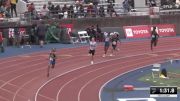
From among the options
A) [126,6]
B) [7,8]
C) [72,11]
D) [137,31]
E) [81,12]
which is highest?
[7,8]

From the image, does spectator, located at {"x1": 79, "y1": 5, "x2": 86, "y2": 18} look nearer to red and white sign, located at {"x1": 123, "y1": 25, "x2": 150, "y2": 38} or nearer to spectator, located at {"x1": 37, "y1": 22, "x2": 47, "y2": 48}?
red and white sign, located at {"x1": 123, "y1": 25, "x2": 150, "y2": 38}

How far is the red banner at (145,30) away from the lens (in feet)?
133

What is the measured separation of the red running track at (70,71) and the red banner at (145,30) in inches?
159

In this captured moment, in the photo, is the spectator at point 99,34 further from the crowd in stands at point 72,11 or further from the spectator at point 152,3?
the spectator at point 152,3

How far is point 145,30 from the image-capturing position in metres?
41.3

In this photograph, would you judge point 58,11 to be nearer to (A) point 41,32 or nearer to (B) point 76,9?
→ (B) point 76,9

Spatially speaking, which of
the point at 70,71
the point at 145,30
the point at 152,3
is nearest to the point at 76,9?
the point at 145,30

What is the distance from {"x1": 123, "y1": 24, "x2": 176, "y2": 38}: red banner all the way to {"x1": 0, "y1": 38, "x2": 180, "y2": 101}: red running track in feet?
13.3

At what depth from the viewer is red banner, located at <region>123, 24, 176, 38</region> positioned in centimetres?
4062

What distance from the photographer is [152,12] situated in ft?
139

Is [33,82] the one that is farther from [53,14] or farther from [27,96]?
[53,14]

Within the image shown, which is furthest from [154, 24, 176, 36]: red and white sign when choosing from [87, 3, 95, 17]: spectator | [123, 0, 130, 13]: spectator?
[87, 3, 95, 17]: spectator

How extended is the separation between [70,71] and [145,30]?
15698mm

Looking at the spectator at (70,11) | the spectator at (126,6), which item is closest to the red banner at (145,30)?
the spectator at (126,6)
